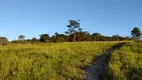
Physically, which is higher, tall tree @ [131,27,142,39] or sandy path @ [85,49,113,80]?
tall tree @ [131,27,142,39]

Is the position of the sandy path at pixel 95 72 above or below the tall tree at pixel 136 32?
below

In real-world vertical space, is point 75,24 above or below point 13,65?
above

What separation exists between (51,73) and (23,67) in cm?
207

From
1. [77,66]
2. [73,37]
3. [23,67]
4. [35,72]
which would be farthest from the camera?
[73,37]

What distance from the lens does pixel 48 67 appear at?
14500 mm

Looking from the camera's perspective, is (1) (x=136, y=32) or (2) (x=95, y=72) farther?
(1) (x=136, y=32)

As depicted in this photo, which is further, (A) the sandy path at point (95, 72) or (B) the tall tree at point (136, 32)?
(B) the tall tree at point (136, 32)

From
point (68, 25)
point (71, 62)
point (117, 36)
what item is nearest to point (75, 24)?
point (68, 25)

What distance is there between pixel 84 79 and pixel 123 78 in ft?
6.92

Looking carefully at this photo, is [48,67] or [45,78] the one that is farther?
[48,67]

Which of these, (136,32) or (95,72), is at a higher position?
(136,32)

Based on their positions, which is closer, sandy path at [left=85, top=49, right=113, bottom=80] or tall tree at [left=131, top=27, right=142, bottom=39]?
sandy path at [left=85, top=49, right=113, bottom=80]

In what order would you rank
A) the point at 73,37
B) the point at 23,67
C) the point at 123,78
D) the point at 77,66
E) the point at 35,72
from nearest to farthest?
the point at 123,78
the point at 35,72
the point at 23,67
the point at 77,66
the point at 73,37

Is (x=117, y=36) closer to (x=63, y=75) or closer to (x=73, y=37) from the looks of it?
(x=73, y=37)
